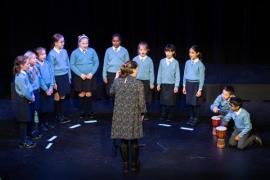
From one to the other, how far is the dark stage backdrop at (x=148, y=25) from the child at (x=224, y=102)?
3931 mm

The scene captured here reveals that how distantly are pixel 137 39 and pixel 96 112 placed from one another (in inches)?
116

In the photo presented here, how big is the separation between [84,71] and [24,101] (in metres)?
1.74

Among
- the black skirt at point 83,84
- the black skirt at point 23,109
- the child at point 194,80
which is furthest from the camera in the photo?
the black skirt at point 83,84

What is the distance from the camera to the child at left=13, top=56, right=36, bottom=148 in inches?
251

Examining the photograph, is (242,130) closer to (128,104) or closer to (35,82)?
(128,104)

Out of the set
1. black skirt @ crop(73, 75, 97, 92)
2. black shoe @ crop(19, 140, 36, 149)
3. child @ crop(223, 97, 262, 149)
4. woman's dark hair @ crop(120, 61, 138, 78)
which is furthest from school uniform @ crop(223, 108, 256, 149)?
black shoe @ crop(19, 140, 36, 149)

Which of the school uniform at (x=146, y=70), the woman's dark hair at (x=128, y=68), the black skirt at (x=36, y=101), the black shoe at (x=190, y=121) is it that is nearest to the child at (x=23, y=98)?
the black skirt at (x=36, y=101)

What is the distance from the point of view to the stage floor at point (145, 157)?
5.79 metres

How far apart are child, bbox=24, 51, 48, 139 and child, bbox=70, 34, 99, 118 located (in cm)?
82

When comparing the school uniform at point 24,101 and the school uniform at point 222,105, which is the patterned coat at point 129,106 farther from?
the school uniform at point 222,105

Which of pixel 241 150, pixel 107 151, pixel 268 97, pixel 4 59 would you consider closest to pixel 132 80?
pixel 107 151

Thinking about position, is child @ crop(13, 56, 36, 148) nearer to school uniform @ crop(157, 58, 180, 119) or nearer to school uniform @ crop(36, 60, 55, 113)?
school uniform @ crop(36, 60, 55, 113)

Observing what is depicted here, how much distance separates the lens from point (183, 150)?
262 inches

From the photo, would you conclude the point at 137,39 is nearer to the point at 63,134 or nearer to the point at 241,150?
the point at 63,134
